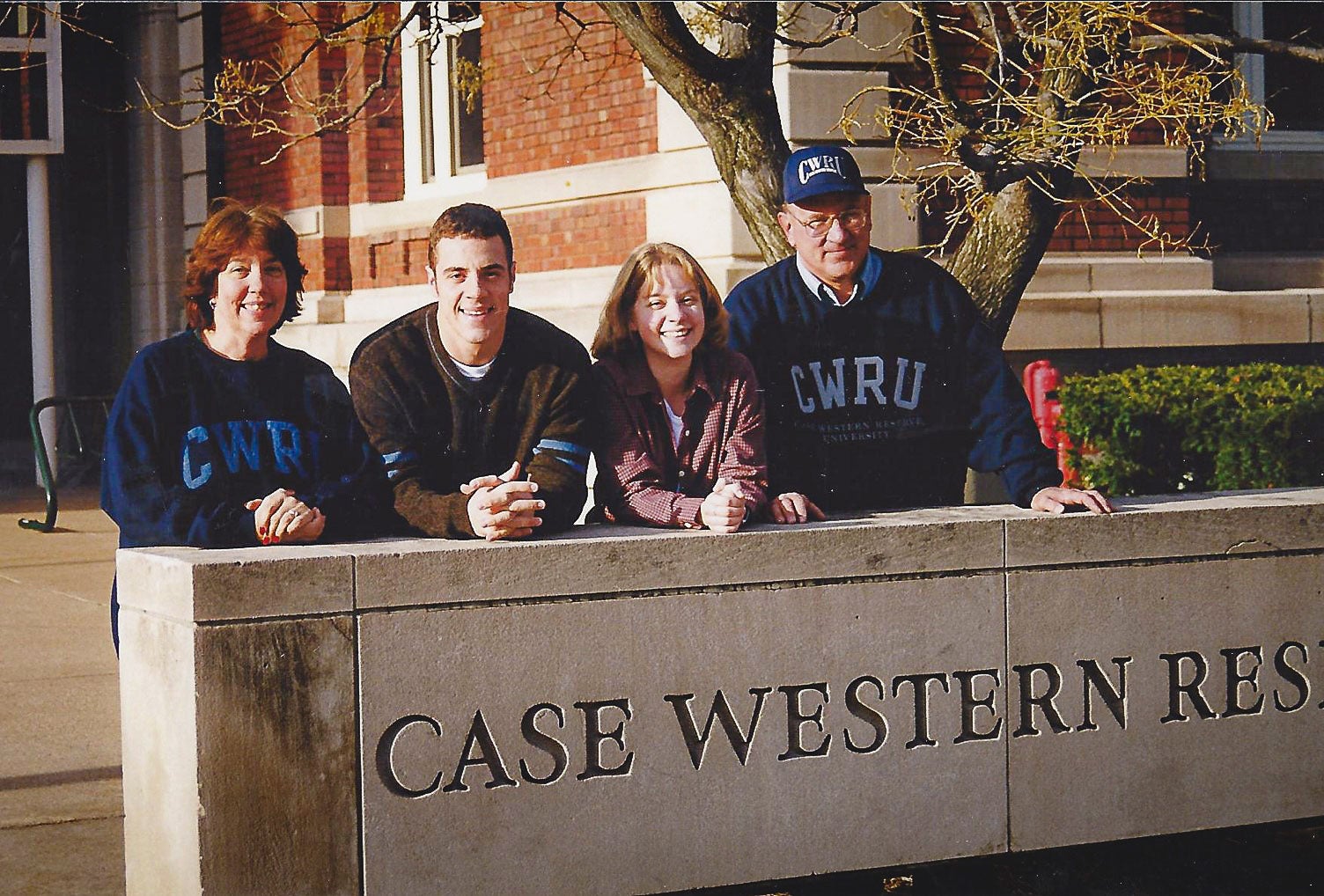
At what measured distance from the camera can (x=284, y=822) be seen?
4.49m

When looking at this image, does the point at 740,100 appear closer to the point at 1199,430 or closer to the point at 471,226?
the point at 471,226

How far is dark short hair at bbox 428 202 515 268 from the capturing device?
4863mm

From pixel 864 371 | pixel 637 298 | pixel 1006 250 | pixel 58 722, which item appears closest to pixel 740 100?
pixel 1006 250

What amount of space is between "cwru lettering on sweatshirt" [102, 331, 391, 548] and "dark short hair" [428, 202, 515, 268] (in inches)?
18.8

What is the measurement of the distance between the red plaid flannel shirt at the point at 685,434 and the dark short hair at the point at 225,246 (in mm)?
900

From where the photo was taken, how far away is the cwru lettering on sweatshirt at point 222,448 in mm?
4719

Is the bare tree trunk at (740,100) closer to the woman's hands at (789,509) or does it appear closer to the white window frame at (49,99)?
the woman's hands at (789,509)

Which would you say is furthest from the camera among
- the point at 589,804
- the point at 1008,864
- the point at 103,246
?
the point at 103,246

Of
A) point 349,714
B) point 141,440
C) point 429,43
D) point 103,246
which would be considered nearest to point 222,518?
point 141,440

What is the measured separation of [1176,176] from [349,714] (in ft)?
27.7

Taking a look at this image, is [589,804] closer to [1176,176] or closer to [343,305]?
[1176,176]

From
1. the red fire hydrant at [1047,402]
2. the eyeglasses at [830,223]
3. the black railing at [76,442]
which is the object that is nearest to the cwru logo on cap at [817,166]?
the eyeglasses at [830,223]

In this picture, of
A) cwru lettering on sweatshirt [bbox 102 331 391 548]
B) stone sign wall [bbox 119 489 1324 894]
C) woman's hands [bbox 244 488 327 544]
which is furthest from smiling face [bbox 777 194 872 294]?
woman's hands [bbox 244 488 327 544]

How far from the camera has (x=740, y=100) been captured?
724 cm
